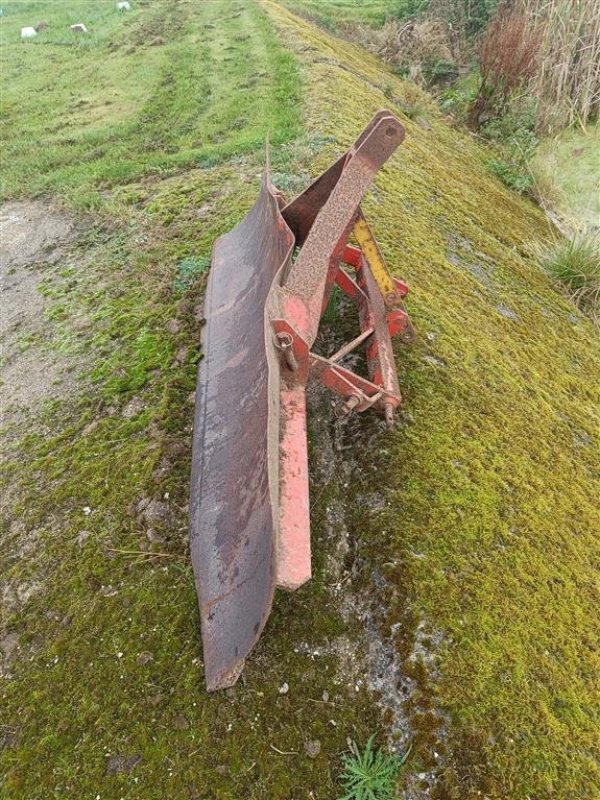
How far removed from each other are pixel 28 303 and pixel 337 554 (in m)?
3.51

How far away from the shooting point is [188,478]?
9.67ft

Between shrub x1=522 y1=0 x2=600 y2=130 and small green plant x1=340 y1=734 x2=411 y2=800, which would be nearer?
small green plant x1=340 y1=734 x2=411 y2=800

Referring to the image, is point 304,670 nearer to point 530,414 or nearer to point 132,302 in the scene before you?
point 530,414

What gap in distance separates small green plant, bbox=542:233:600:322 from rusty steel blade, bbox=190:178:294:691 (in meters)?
3.07

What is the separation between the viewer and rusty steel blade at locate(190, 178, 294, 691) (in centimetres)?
199

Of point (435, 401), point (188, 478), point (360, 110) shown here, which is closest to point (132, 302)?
point (188, 478)

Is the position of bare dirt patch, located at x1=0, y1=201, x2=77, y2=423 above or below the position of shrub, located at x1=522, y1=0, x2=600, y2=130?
below

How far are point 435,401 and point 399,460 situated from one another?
54 cm

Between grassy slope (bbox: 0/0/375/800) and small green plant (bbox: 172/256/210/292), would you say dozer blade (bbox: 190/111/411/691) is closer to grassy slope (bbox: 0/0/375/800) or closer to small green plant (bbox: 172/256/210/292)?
grassy slope (bbox: 0/0/375/800)

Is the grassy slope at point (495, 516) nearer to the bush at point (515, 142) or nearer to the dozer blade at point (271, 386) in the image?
the dozer blade at point (271, 386)

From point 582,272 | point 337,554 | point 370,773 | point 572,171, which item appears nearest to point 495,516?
point 337,554

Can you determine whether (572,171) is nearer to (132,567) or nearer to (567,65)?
(567,65)

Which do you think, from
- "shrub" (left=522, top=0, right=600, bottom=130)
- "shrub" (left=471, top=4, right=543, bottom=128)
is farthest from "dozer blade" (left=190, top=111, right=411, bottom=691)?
"shrub" (left=471, top=4, right=543, bottom=128)

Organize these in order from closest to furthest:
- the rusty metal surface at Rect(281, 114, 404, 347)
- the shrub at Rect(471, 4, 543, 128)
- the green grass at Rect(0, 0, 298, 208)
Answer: the rusty metal surface at Rect(281, 114, 404, 347) → the green grass at Rect(0, 0, 298, 208) → the shrub at Rect(471, 4, 543, 128)
